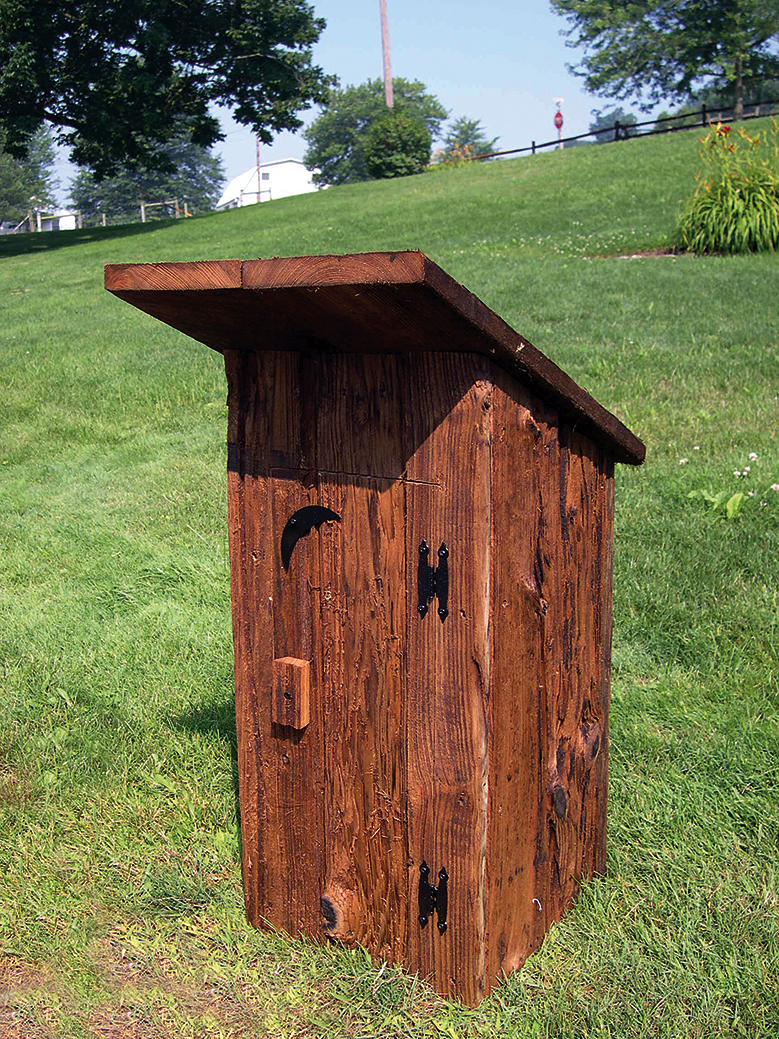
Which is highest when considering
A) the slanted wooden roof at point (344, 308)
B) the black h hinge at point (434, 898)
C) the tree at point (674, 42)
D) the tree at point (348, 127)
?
the tree at point (348, 127)

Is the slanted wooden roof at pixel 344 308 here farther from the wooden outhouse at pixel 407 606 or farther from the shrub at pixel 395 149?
the shrub at pixel 395 149

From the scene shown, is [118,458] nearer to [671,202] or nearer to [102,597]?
[102,597]

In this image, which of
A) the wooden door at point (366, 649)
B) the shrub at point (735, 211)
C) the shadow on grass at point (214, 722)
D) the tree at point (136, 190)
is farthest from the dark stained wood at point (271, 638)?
the tree at point (136, 190)

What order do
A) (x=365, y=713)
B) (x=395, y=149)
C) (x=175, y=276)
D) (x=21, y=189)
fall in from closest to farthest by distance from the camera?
1. (x=175, y=276)
2. (x=365, y=713)
3. (x=395, y=149)
4. (x=21, y=189)

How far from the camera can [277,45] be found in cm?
2803

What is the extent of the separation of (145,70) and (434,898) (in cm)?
2790

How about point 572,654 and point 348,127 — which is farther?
point 348,127

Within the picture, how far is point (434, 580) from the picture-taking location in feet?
5.76

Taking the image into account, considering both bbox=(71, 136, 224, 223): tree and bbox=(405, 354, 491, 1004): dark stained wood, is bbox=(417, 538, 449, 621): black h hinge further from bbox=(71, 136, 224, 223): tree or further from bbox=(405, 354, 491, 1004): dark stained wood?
bbox=(71, 136, 224, 223): tree

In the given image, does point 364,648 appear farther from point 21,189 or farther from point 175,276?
point 21,189

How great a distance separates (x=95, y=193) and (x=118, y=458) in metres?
98.0

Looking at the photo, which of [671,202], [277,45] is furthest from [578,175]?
[277,45]

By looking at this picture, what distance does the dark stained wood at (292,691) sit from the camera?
198 cm

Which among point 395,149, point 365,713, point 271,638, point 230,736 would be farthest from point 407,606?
point 395,149
